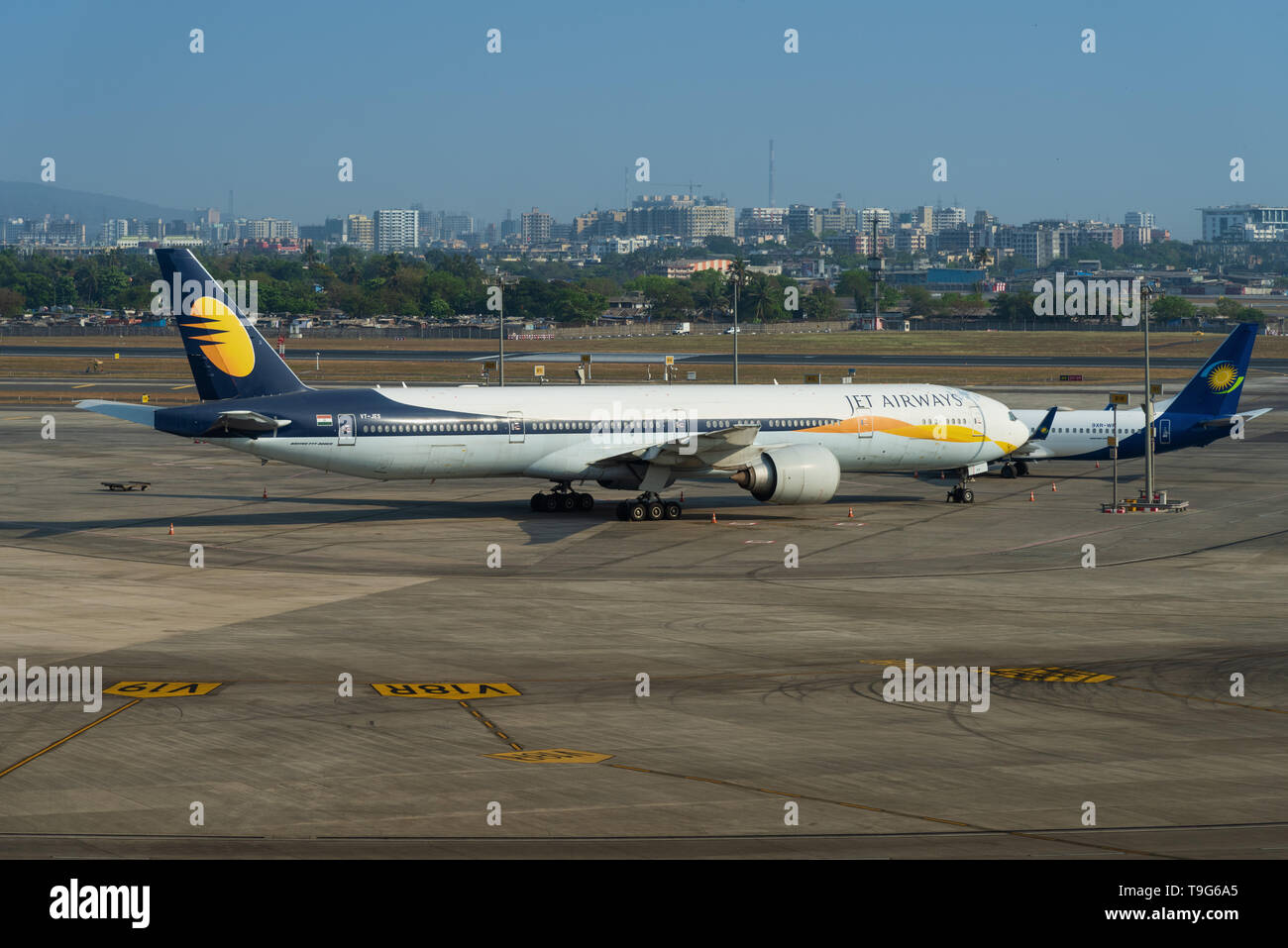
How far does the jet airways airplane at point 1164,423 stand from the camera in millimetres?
62250

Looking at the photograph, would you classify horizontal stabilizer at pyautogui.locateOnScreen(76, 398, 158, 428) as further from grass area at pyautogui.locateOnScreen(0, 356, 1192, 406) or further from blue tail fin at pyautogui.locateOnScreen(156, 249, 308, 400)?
grass area at pyautogui.locateOnScreen(0, 356, 1192, 406)

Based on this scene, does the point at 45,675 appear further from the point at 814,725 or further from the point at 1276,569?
the point at 1276,569

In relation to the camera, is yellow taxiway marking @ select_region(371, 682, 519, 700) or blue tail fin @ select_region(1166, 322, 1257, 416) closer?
yellow taxiway marking @ select_region(371, 682, 519, 700)

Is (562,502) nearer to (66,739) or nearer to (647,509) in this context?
(647,509)

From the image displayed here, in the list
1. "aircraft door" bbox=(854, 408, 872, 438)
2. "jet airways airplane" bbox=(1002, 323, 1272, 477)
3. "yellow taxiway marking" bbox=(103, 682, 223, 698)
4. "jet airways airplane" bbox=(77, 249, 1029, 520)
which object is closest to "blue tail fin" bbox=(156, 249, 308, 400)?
"jet airways airplane" bbox=(77, 249, 1029, 520)

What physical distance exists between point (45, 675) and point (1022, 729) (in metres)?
18.8

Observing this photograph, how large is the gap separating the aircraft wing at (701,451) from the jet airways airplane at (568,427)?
6cm

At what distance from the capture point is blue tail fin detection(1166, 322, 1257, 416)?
202ft

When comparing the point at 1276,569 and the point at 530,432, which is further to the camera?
the point at 530,432

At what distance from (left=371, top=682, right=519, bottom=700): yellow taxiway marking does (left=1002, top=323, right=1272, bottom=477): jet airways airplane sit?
38.9m


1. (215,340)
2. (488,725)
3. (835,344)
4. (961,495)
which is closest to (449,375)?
(835,344)

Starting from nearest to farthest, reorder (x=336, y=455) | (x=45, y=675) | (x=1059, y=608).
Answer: (x=45, y=675), (x=1059, y=608), (x=336, y=455)

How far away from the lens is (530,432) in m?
50.5

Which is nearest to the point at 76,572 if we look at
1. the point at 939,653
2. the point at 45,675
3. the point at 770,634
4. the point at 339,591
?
the point at 339,591
